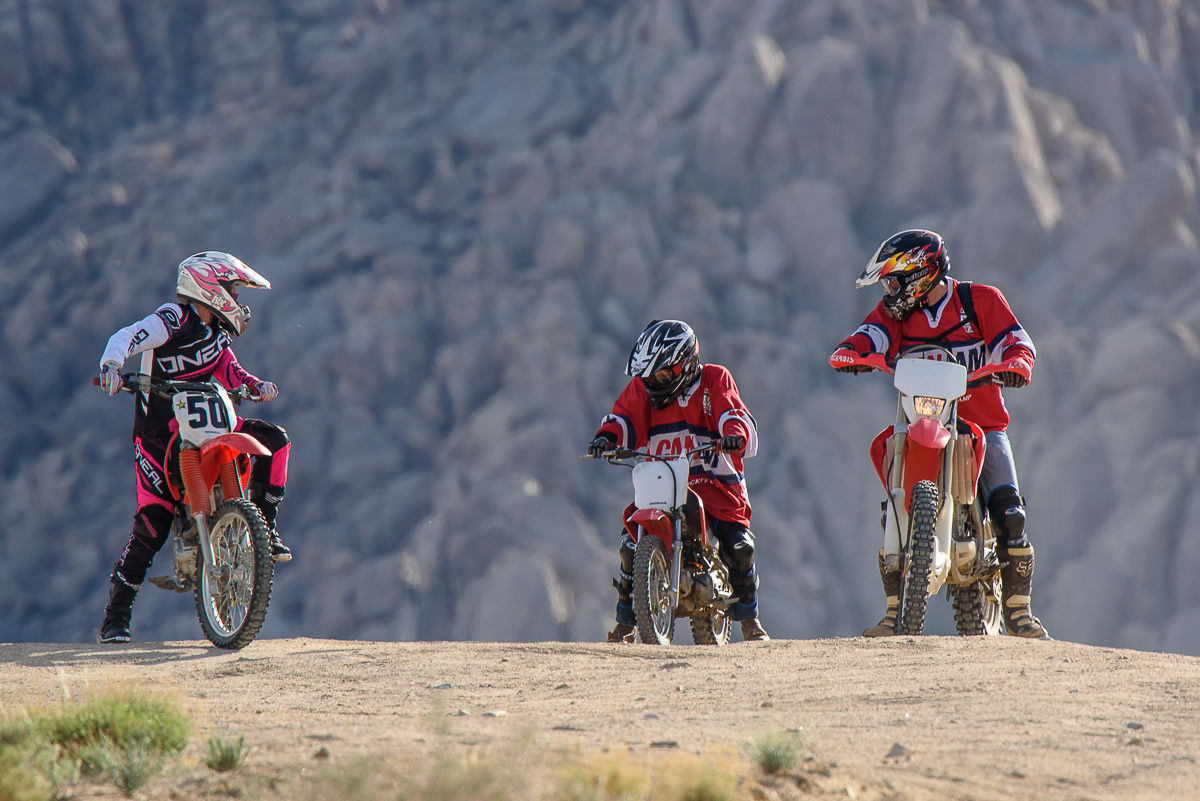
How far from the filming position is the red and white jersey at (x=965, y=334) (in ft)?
24.9

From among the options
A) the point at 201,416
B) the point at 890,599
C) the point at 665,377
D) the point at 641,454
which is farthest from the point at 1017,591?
the point at 201,416

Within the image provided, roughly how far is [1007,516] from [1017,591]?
0.45m

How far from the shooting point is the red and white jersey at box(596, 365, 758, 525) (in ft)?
26.8

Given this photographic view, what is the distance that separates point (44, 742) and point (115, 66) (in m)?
39.6

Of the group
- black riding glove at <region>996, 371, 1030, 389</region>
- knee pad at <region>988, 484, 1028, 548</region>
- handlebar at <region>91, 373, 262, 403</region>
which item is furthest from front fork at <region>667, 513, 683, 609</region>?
handlebar at <region>91, 373, 262, 403</region>

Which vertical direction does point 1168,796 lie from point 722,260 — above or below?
below

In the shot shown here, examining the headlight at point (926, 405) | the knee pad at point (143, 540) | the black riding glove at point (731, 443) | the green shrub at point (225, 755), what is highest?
the headlight at point (926, 405)

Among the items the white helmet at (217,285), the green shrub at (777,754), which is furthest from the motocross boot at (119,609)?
the green shrub at (777,754)

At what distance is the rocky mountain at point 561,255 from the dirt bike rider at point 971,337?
20944mm

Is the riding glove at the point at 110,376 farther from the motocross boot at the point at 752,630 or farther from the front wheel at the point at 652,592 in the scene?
the motocross boot at the point at 752,630

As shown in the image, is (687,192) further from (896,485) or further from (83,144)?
(896,485)

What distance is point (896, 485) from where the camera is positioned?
23.3 feet

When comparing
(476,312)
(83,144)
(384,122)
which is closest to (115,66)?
(83,144)

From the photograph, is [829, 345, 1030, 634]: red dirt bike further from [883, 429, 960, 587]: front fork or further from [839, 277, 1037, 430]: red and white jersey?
[839, 277, 1037, 430]: red and white jersey
